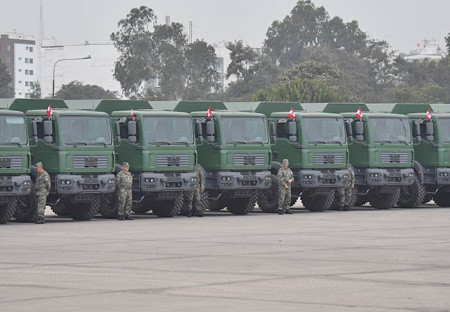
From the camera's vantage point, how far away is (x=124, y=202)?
99.7 feet

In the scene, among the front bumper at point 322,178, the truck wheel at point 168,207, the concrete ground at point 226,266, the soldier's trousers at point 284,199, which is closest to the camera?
the concrete ground at point 226,266

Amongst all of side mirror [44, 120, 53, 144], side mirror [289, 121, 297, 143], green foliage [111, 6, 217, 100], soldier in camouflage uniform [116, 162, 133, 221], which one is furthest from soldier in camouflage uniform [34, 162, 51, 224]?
green foliage [111, 6, 217, 100]

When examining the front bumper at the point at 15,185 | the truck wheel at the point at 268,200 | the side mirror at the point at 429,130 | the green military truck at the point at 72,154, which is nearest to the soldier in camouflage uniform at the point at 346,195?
the truck wheel at the point at 268,200

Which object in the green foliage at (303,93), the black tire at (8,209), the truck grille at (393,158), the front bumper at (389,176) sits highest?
the green foliage at (303,93)

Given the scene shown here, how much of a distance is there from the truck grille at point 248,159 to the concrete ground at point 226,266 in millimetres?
3321

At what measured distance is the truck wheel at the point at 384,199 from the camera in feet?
118

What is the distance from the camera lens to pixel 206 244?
22.3 metres

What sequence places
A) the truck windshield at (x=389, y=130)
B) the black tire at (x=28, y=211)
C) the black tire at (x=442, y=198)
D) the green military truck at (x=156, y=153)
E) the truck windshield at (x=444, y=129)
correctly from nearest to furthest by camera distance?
the black tire at (x=28, y=211) → the green military truck at (x=156, y=153) → the truck windshield at (x=389, y=130) → the truck windshield at (x=444, y=129) → the black tire at (x=442, y=198)

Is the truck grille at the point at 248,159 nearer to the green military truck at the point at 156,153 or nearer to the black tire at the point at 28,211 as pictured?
the green military truck at the point at 156,153

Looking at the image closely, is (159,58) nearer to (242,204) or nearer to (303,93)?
(303,93)

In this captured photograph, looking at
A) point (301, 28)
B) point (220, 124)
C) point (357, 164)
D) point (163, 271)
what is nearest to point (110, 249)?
point (163, 271)

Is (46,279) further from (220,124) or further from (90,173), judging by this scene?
(220,124)

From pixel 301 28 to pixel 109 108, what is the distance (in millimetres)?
120119

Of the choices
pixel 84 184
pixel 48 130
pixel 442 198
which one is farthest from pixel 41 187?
pixel 442 198
